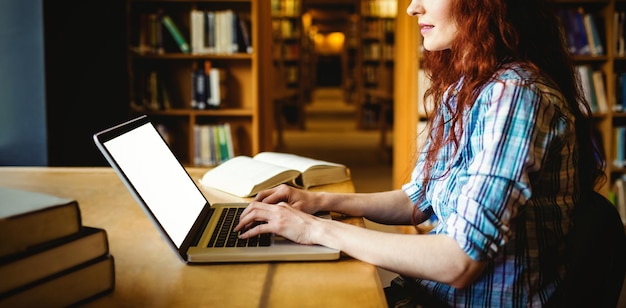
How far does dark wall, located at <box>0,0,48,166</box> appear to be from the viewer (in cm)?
316

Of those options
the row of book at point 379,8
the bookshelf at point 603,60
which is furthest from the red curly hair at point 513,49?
the row of book at point 379,8

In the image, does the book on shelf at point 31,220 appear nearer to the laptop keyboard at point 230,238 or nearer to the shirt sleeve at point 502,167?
the laptop keyboard at point 230,238

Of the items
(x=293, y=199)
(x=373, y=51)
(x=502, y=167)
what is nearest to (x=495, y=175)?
(x=502, y=167)

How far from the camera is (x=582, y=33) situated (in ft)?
13.2

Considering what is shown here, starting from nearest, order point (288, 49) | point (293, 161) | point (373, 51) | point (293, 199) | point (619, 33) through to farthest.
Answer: point (293, 199) → point (293, 161) → point (619, 33) → point (373, 51) → point (288, 49)

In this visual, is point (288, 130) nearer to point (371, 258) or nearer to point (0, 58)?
point (0, 58)

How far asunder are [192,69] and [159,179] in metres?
3.47

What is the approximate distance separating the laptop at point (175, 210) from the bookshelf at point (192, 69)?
10.2 feet

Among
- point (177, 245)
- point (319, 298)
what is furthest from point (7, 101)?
point (319, 298)

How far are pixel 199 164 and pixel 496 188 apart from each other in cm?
360

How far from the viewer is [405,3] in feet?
13.5

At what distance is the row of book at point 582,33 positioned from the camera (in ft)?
13.1

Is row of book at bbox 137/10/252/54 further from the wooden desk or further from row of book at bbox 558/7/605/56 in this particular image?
the wooden desk

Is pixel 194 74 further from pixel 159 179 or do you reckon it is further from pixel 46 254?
pixel 46 254
